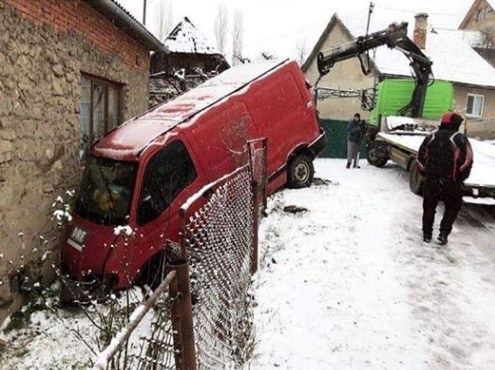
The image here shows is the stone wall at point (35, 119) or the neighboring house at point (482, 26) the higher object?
the neighboring house at point (482, 26)

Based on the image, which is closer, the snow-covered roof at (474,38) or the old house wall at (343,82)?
the old house wall at (343,82)

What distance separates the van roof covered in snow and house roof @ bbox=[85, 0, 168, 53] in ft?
4.63

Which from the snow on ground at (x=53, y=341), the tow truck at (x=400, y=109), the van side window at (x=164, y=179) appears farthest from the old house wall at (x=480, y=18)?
the snow on ground at (x=53, y=341)

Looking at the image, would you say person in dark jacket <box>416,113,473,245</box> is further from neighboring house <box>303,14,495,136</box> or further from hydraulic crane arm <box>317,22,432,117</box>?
neighboring house <box>303,14,495,136</box>

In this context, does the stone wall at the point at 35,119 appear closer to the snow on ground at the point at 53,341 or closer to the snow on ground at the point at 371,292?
the snow on ground at the point at 53,341

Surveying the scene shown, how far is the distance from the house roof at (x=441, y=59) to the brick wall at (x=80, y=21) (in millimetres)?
15910

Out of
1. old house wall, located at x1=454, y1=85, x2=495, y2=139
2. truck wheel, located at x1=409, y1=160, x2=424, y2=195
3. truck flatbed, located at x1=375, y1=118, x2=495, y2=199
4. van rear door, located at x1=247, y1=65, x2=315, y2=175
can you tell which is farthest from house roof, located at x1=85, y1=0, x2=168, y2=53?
old house wall, located at x1=454, y1=85, x2=495, y2=139

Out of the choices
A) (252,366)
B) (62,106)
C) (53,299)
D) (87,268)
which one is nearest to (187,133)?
(62,106)

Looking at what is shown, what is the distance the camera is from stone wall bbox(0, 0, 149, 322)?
5270 mm

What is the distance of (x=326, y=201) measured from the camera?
871 centimetres

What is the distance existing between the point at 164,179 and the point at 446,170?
3.87m

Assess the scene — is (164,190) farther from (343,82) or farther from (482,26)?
(482,26)

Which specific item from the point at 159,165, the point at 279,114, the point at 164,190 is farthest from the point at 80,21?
the point at 279,114

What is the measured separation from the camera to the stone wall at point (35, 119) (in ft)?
17.3
